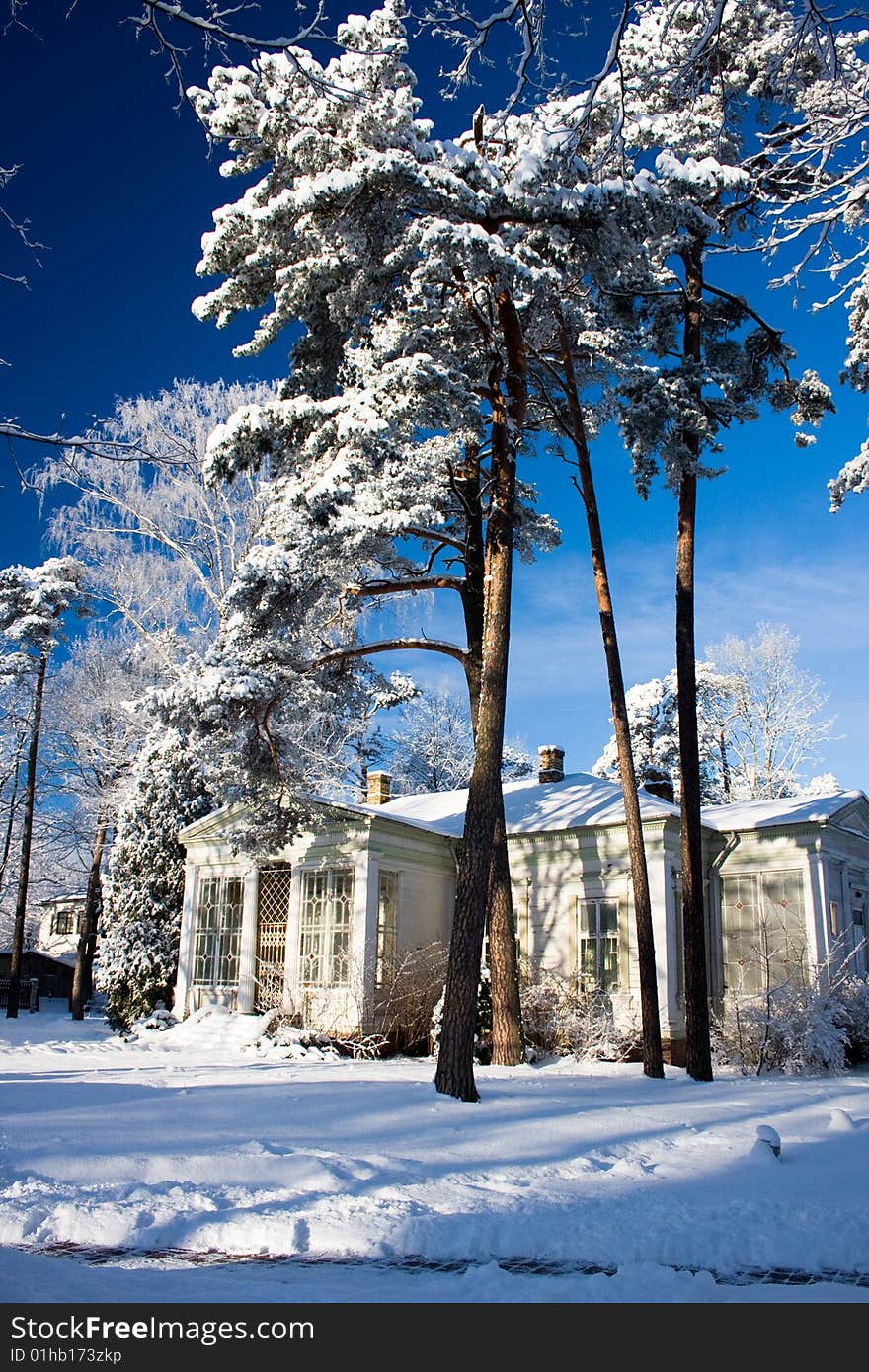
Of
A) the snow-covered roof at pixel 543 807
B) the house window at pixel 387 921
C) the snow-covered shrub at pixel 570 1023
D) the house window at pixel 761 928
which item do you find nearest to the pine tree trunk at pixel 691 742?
the snow-covered shrub at pixel 570 1023

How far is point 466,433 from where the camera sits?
44.6 feet

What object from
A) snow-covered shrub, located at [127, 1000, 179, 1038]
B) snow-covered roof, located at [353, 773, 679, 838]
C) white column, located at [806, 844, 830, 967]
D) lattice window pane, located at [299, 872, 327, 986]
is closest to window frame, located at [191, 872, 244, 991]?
snow-covered shrub, located at [127, 1000, 179, 1038]

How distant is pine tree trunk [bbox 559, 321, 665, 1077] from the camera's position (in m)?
13.4

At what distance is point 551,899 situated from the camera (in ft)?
63.1

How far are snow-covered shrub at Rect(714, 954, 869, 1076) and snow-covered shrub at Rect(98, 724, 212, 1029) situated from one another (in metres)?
12.3

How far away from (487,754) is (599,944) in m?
9.11

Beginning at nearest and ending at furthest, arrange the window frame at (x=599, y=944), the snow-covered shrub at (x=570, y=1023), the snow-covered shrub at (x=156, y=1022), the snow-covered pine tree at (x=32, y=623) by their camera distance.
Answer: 1. the snow-covered shrub at (x=570, y=1023)
2. the window frame at (x=599, y=944)
3. the snow-covered shrub at (x=156, y=1022)
4. the snow-covered pine tree at (x=32, y=623)

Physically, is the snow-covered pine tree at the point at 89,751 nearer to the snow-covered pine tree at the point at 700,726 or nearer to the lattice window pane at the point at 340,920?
the lattice window pane at the point at 340,920

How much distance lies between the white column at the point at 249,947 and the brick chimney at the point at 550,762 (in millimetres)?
6905

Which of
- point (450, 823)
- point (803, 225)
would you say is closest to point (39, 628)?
point (450, 823)

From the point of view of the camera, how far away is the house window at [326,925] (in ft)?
61.6

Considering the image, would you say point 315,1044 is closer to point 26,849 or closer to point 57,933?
point 26,849
